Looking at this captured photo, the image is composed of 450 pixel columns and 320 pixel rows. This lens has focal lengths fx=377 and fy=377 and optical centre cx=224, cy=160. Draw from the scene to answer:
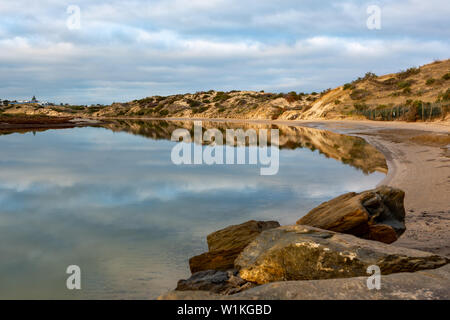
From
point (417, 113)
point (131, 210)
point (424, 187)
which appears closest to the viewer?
point (131, 210)

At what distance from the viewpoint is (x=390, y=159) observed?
1380cm

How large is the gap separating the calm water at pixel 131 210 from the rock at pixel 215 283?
0.43m

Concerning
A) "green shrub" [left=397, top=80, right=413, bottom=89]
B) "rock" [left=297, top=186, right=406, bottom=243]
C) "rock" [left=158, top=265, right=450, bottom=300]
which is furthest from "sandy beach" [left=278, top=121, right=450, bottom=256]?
"green shrub" [left=397, top=80, right=413, bottom=89]

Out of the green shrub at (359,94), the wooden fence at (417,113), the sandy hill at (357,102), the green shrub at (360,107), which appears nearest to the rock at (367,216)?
the sandy hill at (357,102)

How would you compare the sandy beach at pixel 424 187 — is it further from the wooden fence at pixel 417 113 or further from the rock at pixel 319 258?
the wooden fence at pixel 417 113

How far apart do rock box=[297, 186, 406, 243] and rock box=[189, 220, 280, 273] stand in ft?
2.92

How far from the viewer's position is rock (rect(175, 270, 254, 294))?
4332 mm

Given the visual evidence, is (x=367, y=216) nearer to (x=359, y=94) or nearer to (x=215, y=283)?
(x=215, y=283)

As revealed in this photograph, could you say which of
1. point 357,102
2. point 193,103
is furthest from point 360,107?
point 193,103

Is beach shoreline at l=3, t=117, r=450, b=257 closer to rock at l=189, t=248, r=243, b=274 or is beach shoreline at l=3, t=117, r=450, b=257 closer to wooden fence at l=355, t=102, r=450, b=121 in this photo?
rock at l=189, t=248, r=243, b=274

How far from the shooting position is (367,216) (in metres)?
5.64

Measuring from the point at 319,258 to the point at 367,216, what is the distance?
162 centimetres

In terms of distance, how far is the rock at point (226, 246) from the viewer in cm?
526

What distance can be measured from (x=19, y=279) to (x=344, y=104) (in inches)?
1780
